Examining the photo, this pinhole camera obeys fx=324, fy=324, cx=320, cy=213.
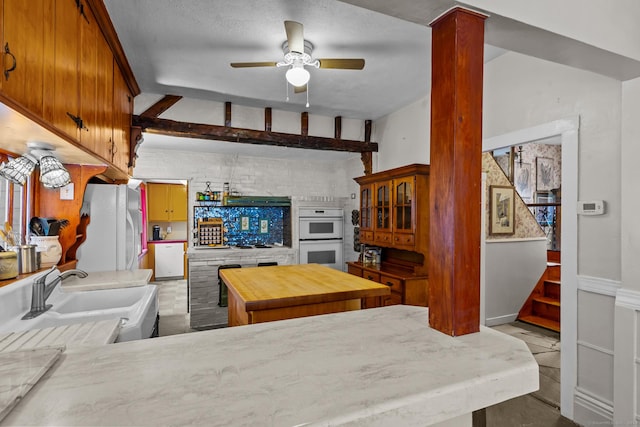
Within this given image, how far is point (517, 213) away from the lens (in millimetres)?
4438

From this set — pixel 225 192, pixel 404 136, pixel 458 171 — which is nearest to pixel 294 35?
pixel 458 171

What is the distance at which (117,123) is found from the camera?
8.91ft

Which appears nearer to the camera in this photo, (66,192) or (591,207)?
(591,207)

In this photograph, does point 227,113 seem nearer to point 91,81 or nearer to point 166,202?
point 91,81

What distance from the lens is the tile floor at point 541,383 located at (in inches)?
87.7

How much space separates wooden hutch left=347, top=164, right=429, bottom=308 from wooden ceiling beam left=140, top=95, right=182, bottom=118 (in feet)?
7.83

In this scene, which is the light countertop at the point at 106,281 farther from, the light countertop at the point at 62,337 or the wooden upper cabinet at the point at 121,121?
the light countertop at the point at 62,337

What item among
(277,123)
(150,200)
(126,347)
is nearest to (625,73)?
(126,347)

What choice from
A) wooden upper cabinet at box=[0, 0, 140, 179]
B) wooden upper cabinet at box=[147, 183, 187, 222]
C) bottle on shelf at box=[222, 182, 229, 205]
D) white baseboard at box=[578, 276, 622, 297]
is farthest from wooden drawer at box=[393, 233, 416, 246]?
wooden upper cabinet at box=[147, 183, 187, 222]

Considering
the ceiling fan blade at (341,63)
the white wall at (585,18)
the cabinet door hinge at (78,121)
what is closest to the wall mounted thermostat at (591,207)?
the white wall at (585,18)

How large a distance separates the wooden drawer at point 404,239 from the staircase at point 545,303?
2181 mm

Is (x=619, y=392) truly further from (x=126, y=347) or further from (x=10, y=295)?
(x=10, y=295)

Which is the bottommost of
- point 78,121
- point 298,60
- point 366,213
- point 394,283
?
point 394,283

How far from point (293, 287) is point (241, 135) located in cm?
219
